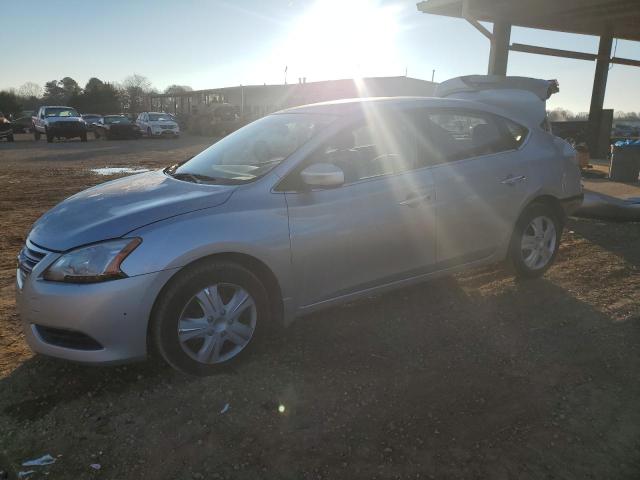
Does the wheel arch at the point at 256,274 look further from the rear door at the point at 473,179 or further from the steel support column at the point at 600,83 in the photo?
the steel support column at the point at 600,83

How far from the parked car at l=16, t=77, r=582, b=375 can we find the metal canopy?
801cm

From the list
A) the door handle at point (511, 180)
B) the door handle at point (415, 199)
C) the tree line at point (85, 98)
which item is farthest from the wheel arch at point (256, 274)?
the tree line at point (85, 98)

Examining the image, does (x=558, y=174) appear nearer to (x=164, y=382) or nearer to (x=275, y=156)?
(x=275, y=156)

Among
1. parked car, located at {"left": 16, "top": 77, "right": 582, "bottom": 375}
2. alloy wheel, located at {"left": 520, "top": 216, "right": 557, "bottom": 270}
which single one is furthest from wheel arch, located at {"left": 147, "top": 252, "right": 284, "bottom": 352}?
alloy wheel, located at {"left": 520, "top": 216, "right": 557, "bottom": 270}

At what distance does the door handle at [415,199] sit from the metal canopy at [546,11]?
9193mm

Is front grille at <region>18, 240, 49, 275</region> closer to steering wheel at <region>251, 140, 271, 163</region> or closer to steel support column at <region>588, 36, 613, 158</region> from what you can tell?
steering wheel at <region>251, 140, 271, 163</region>

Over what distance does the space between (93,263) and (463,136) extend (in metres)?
3.02

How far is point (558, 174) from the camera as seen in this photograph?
15.1ft

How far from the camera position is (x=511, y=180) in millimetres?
4211

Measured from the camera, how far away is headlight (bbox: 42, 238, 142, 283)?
2.64 meters

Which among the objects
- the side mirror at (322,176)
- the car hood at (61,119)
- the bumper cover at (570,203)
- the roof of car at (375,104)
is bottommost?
the bumper cover at (570,203)

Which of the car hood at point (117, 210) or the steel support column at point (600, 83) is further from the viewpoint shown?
the steel support column at point (600, 83)

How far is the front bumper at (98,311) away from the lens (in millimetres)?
2625

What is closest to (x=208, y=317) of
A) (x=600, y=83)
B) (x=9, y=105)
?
(x=600, y=83)
